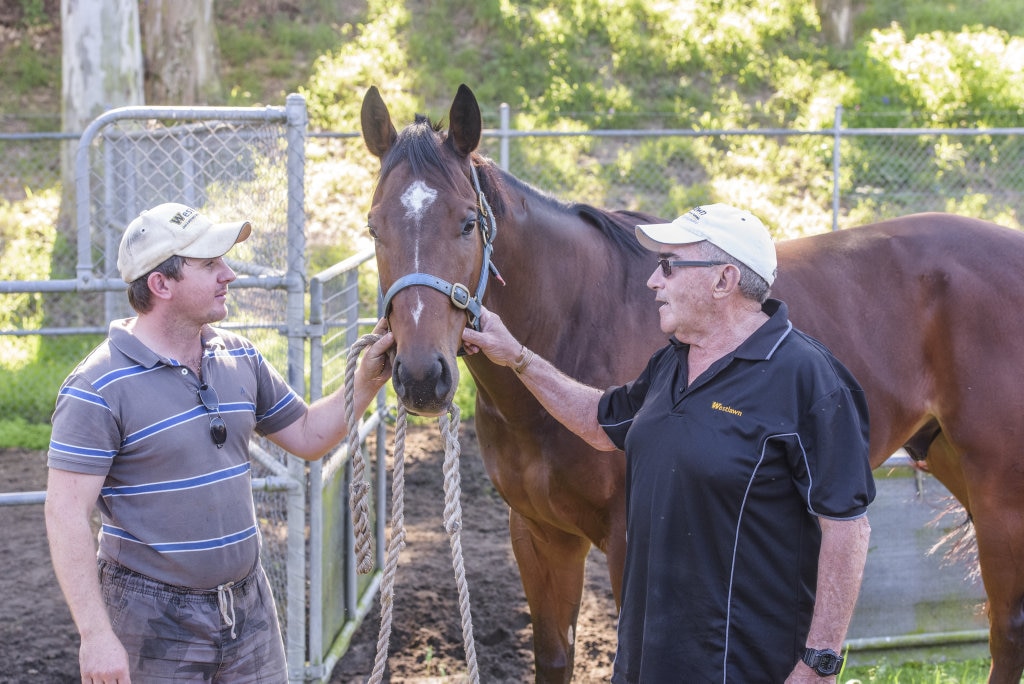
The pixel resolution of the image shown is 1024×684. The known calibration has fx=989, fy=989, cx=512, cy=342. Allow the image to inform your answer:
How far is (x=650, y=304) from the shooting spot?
350cm

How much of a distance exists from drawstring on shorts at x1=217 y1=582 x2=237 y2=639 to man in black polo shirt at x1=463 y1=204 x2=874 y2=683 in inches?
40.2

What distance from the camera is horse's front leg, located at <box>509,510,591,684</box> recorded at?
3719mm

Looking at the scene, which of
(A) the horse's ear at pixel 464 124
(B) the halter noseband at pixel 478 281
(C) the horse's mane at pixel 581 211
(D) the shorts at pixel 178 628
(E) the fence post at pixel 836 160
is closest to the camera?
(D) the shorts at pixel 178 628

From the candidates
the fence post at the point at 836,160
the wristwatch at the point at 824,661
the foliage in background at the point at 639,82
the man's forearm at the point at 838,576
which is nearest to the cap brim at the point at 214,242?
the man's forearm at the point at 838,576

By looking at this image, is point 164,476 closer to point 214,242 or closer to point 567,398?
point 214,242

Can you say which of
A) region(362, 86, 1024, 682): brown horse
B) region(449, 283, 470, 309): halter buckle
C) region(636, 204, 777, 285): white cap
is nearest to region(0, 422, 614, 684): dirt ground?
region(362, 86, 1024, 682): brown horse

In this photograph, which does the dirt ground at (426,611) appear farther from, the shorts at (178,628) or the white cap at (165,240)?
the white cap at (165,240)

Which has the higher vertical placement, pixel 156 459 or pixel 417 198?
pixel 417 198

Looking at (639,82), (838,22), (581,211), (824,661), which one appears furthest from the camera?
(838,22)

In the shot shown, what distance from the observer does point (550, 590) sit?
148 inches

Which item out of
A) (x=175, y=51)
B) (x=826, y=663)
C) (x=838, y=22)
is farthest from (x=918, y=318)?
(x=838, y=22)

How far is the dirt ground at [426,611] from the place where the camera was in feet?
14.9

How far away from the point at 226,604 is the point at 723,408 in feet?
4.53

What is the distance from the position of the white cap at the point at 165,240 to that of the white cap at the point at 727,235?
114cm
